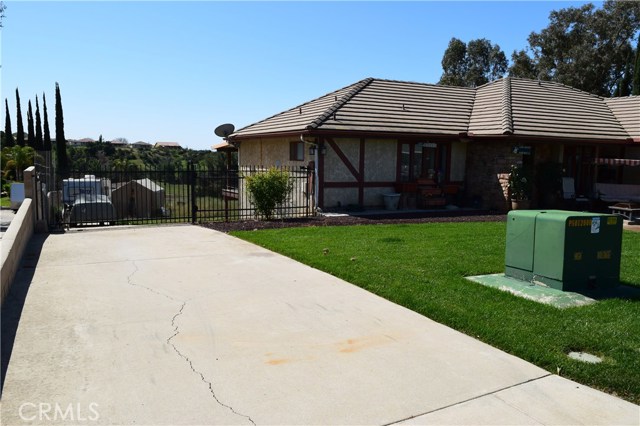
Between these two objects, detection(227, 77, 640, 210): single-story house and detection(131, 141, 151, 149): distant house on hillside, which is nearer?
detection(227, 77, 640, 210): single-story house

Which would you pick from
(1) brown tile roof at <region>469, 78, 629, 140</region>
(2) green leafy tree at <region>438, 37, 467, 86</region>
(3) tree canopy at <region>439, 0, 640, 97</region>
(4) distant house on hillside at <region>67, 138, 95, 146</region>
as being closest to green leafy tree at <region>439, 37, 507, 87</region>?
(2) green leafy tree at <region>438, 37, 467, 86</region>

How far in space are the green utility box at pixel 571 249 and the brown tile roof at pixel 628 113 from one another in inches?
600

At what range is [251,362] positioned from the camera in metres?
4.60

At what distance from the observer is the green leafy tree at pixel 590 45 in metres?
36.7

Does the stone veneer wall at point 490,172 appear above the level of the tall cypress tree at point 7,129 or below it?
below

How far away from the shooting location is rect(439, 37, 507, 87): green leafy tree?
49094 millimetres

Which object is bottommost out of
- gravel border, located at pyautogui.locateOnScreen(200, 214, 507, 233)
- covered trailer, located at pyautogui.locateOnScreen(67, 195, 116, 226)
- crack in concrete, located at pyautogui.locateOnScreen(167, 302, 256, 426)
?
crack in concrete, located at pyautogui.locateOnScreen(167, 302, 256, 426)

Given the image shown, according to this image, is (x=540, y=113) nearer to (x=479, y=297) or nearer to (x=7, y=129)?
(x=479, y=297)

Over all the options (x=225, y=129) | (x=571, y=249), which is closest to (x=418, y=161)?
(x=225, y=129)

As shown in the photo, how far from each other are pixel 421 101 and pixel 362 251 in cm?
1269

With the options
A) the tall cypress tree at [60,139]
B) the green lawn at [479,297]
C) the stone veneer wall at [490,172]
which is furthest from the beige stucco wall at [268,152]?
the tall cypress tree at [60,139]

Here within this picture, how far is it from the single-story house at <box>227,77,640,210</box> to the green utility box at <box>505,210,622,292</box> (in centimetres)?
973

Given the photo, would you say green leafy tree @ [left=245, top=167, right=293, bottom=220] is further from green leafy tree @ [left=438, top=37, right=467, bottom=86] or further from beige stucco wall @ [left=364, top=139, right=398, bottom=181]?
green leafy tree @ [left=438, top=37, right=467, bottom=86]

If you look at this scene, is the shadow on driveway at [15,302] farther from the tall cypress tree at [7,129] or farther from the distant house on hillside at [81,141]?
the distant house on hillside at [81,141]
